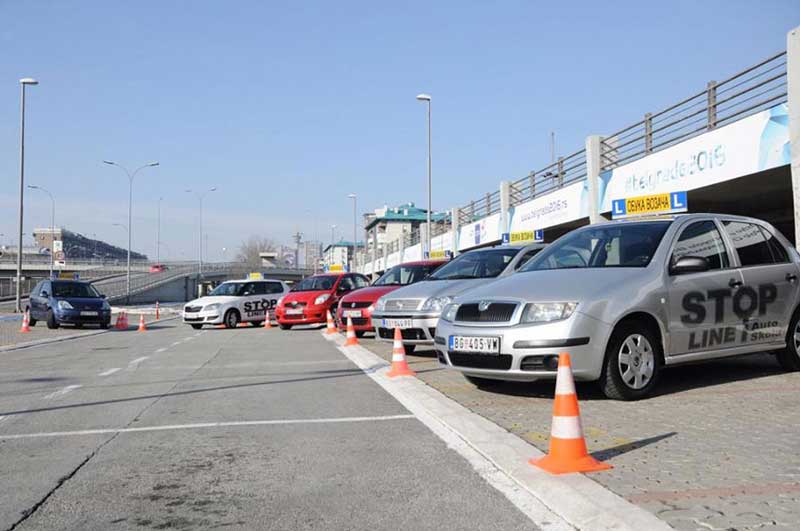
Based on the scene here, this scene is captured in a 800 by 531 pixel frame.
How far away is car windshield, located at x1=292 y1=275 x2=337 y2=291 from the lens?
73.0ft

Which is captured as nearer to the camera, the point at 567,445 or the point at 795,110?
the point at 567,445

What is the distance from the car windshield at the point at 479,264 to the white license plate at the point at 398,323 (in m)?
1.21

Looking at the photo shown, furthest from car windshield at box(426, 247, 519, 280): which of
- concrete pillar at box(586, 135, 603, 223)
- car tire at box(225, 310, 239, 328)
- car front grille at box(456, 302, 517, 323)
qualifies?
car tire at box(225, 310, 239, 328)

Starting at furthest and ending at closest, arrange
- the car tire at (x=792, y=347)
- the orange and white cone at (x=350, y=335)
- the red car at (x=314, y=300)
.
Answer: the red car at (x=314, y=300) < the orange and white cone at (x=350, y=335) < the car tire at (x=792, y=347)

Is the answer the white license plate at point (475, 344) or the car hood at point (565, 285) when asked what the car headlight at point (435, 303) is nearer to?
the car hood at point (565, 285)

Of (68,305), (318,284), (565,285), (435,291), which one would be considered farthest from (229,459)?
(68,305)

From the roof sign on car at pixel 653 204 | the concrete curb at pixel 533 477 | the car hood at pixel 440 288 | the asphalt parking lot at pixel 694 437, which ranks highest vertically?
the roof sign on car at pixel 653 204

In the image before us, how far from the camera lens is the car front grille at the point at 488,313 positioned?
276 inches

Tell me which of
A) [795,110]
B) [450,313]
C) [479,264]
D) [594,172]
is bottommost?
[450,313]

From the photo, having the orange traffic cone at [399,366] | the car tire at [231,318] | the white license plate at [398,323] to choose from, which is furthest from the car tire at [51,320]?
the orange traffic cone at [399,366]

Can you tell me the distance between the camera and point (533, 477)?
448 centimetres

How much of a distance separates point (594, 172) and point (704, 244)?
1309 centimetres

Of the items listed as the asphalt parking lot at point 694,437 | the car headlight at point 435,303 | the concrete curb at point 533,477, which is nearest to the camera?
the concrete curb at point 533,477

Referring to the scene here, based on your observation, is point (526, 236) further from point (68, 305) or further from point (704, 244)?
point (704, 244)
